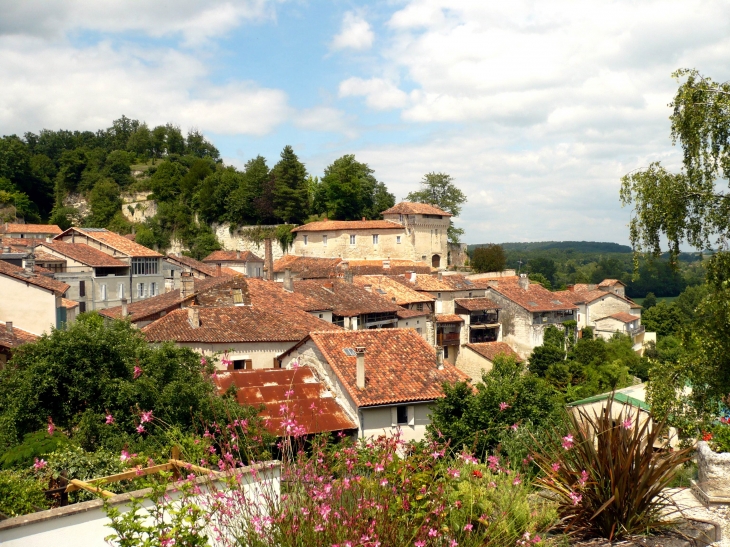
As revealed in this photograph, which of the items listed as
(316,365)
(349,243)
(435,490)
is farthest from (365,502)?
(349,243)

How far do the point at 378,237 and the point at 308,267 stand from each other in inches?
477

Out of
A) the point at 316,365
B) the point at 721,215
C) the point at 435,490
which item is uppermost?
the point at 721,215

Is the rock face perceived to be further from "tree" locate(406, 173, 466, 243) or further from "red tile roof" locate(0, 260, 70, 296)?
"tree" locate(406, 173, 466, 243)

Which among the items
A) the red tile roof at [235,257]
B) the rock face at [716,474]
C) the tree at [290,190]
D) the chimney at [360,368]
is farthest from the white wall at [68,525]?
the tree at [290,190]

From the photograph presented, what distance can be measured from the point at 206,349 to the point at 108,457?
53.0 ft

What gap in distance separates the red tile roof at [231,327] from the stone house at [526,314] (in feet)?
84.0

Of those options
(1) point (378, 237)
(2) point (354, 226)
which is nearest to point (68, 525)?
(2) point (354, 226)

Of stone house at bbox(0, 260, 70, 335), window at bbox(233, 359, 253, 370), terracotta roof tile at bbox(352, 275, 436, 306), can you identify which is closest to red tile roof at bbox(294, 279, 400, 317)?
terracotta roof tile at bbox(352, 275, 436, 306)

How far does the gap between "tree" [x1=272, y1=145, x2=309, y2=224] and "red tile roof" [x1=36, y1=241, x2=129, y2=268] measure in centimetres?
2565

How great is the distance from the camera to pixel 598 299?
6319 cm

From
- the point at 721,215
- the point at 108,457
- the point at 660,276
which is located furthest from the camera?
the point at 660,276

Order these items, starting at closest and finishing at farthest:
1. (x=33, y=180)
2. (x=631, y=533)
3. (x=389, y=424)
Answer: (x=631, y=533), (x=389, y=424), (x=33, y=180)

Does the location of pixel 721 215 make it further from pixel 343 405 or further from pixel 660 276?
pixel 660 276

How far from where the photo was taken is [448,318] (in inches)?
1863
